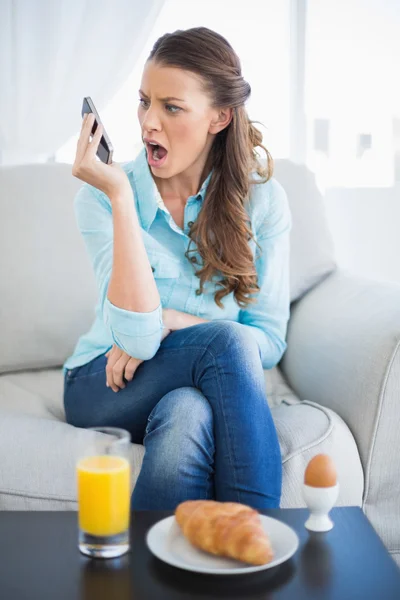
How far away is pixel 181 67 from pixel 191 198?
27cm

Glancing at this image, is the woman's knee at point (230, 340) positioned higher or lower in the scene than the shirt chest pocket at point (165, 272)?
lower

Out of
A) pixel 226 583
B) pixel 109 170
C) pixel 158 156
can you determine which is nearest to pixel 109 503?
pixel 226 583

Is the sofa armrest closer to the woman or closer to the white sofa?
the white sofa

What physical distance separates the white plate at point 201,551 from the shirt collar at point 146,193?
0.83 metres

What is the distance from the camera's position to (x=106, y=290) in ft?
5.00

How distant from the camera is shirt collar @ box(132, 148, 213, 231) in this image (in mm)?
1628

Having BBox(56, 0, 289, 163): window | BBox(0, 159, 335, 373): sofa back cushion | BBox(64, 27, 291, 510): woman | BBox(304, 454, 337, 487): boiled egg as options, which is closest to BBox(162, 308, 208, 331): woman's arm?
BBox(64, 27, 291, 510): woman

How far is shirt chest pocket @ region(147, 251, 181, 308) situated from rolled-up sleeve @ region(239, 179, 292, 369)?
0.18 metres

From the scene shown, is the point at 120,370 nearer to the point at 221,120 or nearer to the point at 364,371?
the point at 364,371

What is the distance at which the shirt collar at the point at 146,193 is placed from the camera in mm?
1628

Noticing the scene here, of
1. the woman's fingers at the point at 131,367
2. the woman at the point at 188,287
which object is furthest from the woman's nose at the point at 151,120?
the woman's fingers at the point at 131,367

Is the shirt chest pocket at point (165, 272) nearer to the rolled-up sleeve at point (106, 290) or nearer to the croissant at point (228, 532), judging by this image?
the rolled-up sleeve at point (106, 290)

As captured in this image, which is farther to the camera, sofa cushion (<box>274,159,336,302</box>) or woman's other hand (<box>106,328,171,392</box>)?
sofa cushion (<box>274,159,336,302</box>)

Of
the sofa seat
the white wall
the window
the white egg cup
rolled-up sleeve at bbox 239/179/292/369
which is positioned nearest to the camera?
the white egg cup
